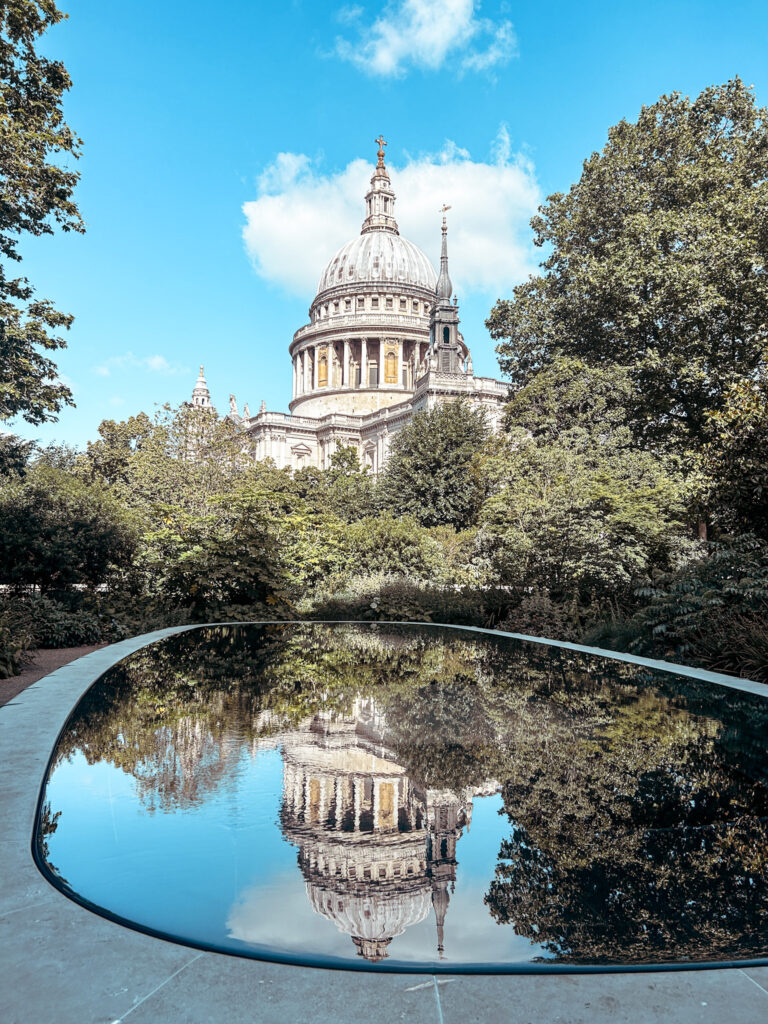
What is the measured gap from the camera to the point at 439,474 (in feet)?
103

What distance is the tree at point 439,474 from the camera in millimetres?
30625

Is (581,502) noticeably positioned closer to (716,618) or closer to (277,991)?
(716,618)

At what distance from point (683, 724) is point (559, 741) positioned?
1.25 metres

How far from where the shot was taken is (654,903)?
7.78ft

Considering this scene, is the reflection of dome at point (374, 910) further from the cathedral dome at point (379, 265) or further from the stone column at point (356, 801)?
the cathedral dome at point (379, 265)

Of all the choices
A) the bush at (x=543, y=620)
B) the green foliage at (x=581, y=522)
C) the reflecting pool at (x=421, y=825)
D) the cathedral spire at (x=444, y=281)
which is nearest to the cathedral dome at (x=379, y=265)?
the cathedral spire at (x=444, y=281)

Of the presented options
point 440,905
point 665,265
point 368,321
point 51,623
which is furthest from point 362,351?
point 440,905

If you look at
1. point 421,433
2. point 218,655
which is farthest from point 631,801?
point 421,433

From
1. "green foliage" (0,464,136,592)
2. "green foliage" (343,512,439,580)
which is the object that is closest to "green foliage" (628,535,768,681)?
"green foliage" (343,512,439,580)

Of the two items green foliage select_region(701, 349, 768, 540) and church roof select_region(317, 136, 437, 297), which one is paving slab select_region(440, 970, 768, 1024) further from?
church roof select_region(317, 136, 437, 297)

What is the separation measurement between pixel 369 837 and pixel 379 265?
273 ft

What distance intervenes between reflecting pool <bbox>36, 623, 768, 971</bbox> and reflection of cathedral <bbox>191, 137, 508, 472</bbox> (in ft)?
183

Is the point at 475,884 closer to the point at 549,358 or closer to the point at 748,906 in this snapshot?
the point at 748,906

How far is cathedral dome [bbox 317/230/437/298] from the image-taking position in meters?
79.7
